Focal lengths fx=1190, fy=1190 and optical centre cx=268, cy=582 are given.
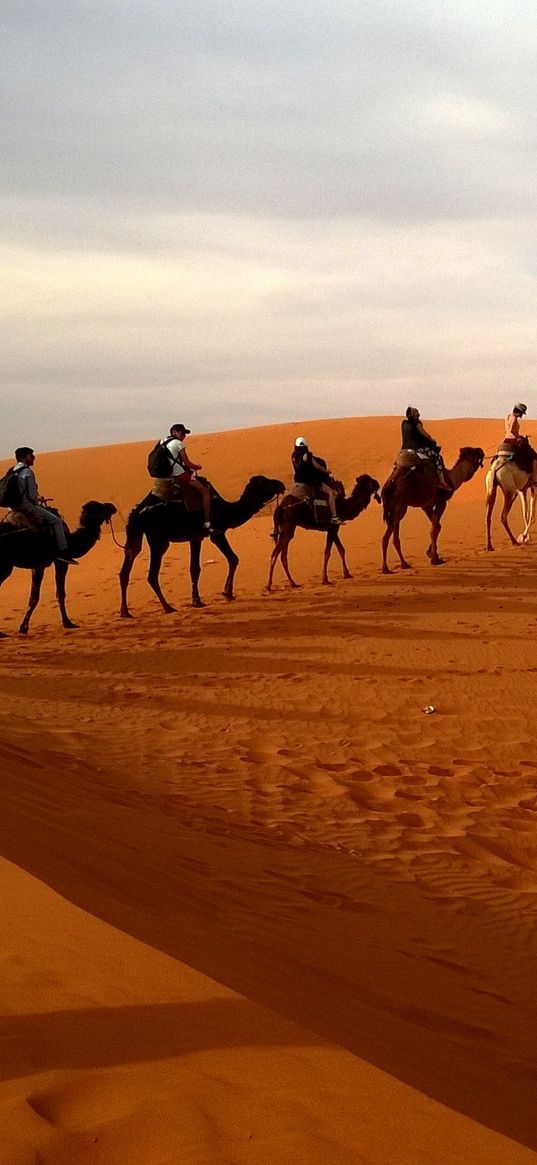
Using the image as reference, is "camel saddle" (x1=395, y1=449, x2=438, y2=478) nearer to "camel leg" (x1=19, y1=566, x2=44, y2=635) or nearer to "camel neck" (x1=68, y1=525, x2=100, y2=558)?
"camel neck" (x1=68, y1=525, x2=100, y2=558)

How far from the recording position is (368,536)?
26250mm

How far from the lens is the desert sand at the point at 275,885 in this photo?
2867 millimetres

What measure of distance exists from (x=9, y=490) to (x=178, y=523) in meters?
3.13

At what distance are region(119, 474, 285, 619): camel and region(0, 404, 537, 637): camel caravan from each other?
15 mm

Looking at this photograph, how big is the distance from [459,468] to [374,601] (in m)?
4.87

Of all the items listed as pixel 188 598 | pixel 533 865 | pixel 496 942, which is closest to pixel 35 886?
pixel 496 942

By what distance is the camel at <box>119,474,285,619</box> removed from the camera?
18.2m

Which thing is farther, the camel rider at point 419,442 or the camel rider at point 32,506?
the camel rider at point 419,442

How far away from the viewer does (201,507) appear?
18297mm

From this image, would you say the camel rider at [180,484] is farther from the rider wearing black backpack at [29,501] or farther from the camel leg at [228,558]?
the rider wearing black backpack at [29,501]

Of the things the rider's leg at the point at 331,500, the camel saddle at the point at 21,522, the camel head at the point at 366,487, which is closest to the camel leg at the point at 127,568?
the camel saddle at the point at 21,522

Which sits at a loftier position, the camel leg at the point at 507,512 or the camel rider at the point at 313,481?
the camel rider at the point at 313,481

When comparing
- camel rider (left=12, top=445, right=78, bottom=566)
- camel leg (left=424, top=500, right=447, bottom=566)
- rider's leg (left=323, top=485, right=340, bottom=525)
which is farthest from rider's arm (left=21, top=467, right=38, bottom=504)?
camel leg (left=424, top=500, right=447, bottom=566)

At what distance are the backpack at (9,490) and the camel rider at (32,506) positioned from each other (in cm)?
4
